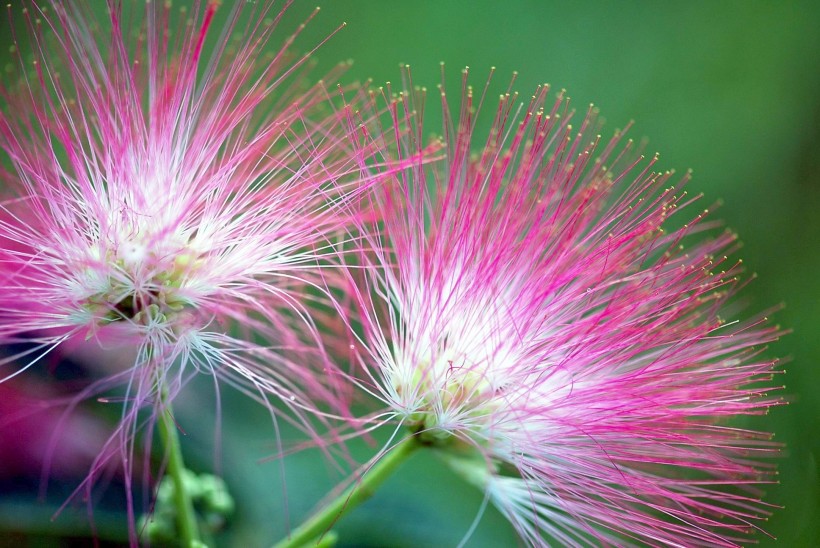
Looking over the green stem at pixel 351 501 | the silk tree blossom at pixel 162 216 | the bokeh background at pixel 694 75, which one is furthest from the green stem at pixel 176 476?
the bokeh background at pixel 694 75

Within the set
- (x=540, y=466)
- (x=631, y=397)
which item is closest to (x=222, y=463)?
(x=540, y=466)

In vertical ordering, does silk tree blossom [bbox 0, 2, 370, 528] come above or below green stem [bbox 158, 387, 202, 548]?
above

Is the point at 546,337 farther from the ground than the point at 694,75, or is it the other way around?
the point at 694,75

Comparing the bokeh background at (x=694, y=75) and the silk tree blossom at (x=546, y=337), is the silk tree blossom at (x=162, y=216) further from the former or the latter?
the bokeh background at (x=694, y=75)

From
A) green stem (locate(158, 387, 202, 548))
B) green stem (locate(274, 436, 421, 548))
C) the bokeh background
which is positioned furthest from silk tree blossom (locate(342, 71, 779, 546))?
the bokeh background

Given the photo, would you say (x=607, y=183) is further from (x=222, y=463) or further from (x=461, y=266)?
(x=222, y=463)

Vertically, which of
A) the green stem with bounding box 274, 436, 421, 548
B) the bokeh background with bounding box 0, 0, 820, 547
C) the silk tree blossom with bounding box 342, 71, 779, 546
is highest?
the bokeh background with bounding box 0, 0, 820, 547

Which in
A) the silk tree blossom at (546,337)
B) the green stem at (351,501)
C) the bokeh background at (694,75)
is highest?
the bokeh background at (694,75)

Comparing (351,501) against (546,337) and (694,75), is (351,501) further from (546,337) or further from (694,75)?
(694,75)

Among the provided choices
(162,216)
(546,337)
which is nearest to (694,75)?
(546,337)

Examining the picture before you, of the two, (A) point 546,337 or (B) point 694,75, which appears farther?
(B) point 694,75

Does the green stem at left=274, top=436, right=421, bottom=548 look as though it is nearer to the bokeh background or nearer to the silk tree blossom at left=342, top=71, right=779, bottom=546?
the silk tree blossom at left=342, top=71, right=779, bottom=546
